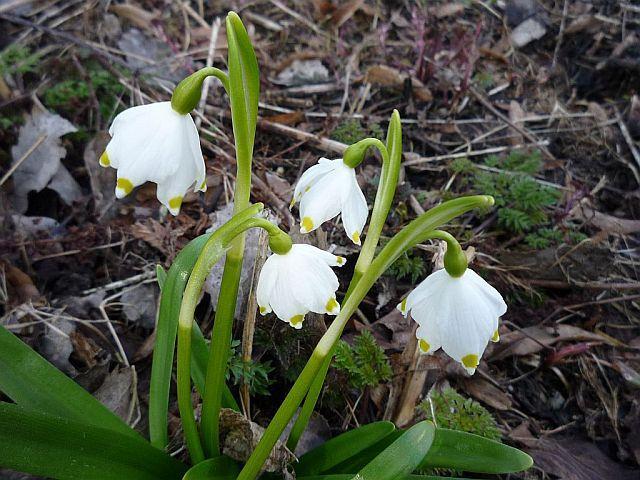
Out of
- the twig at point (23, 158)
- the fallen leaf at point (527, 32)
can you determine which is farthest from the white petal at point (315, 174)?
the fallen leaf at point (527, 32)

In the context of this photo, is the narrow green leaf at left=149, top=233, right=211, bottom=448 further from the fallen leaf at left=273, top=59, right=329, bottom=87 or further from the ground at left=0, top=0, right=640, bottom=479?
the fallen leaf at left=273, top=59, right=329, bottom=87

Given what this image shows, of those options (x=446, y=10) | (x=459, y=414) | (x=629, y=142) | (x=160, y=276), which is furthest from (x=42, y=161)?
(x=629, y=142)

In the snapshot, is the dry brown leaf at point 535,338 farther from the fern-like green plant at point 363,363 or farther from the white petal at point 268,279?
the white petal at point 268,279

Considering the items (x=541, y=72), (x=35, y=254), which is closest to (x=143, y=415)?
(x=35, y=254)

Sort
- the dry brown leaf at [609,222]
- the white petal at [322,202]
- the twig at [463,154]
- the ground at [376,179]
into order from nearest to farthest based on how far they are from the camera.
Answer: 1. the white petal at [322,202]
2. the ground at [376,179]
3. the dry brown leaf at [609,222]
4. the twig at [463,154]

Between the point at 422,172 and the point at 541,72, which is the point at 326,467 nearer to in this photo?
the point at 422,172
